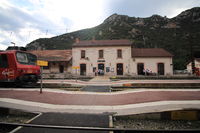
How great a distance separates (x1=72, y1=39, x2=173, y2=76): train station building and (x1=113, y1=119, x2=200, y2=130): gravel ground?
1908 centimetres

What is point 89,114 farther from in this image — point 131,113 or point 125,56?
point 125,56

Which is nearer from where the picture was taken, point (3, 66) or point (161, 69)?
point (3, 66)

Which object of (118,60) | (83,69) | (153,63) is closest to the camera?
(153,63)

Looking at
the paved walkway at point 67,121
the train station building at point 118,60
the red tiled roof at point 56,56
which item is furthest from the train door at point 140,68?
the paved walkway at point 67,121

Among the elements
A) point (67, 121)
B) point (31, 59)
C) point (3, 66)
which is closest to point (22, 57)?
point (31, 59)

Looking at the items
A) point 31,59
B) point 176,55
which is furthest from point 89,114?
point 176,55

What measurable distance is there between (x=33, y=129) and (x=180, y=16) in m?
125

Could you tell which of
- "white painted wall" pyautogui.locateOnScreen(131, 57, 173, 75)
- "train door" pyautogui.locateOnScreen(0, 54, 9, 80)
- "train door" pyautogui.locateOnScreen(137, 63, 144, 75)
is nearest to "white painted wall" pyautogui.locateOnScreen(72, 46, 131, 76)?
"white painted wall" pyautogui.locateOnScreen(131, 57, 173, 75)

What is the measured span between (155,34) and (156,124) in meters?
76.6

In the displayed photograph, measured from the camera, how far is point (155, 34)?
67.9 metres

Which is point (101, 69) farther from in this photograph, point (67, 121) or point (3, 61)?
point (67, 121)

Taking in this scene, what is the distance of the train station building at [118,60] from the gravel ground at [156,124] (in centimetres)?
1908

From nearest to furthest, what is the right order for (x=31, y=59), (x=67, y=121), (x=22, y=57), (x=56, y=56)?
(x=67, y=121), (x=22, y=57), (x=31, y=59), (x=56, y=56)

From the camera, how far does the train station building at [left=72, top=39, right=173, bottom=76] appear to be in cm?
2244
